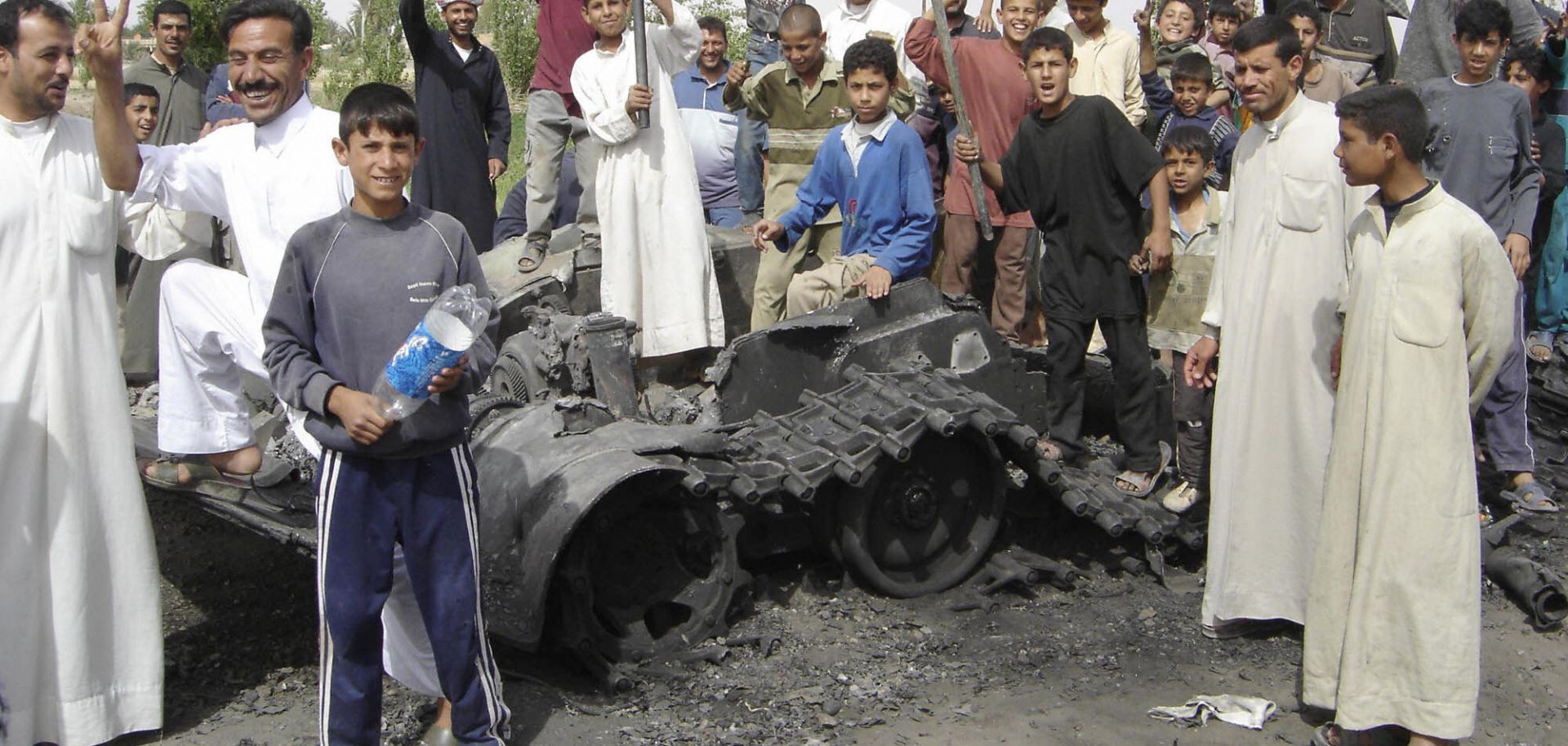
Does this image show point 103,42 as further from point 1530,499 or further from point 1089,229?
point 1530,499

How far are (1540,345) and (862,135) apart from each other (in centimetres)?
449

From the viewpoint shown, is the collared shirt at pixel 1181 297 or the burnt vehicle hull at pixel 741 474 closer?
the burnt vehicle hull at pixel 741 474

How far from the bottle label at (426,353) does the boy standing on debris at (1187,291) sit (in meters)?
3.35

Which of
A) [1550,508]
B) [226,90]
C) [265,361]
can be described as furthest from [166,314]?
[1550,508]

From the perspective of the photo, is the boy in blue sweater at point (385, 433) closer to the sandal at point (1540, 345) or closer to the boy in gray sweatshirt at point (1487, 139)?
the boy in gray sweatshirt at point (1487, 139)

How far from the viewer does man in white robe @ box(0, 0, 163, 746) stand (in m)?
4.41

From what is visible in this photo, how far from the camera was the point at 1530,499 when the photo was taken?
21.9 feet

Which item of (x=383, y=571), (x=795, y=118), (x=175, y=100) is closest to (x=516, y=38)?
(x=175, y=100)

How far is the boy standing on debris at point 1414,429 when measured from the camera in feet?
14.0

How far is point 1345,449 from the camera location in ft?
14.7

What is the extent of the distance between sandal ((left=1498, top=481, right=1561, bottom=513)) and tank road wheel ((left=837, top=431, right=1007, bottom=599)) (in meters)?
2.65

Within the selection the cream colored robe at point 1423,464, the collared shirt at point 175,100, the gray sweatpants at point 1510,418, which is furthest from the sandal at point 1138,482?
the collared shirt at point 175,100

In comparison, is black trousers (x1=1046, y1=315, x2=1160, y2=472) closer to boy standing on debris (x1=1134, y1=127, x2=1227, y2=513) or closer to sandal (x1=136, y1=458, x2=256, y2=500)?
boy standing on debris (x1=1134, y1=127, x2=1227, y2=513)

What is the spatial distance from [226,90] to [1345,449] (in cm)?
753
